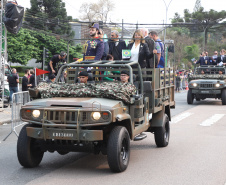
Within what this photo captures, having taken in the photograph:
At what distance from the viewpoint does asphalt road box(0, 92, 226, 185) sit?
6441mm

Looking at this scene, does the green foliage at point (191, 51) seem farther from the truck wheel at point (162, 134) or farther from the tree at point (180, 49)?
the truck wheel at point (162, 134)

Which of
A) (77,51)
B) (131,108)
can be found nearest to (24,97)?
(131,108)

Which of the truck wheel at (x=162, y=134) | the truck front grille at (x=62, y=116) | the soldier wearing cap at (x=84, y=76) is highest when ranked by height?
the soldier wearing cap at (x=84, y=76)

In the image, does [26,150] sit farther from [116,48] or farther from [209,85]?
[209,85]

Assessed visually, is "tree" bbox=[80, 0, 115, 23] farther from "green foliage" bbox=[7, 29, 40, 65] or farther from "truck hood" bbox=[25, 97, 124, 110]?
"truck hood" bbox=[25, 97, 124, 110]

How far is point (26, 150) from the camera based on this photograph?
6.88m

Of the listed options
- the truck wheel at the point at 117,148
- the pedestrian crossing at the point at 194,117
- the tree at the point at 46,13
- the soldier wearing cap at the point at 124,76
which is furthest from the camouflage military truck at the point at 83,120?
the tree at the point at 46,13

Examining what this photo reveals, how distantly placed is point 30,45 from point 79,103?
163 feet

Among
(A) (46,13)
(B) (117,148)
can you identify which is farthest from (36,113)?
(A) (46,13)

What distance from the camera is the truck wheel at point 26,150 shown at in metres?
6.89

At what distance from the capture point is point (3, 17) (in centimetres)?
1638

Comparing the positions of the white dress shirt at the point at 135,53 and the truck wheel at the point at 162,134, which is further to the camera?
the white dress shirt at the point at 135,53

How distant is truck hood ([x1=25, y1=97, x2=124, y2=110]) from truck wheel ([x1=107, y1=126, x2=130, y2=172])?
0.40 m

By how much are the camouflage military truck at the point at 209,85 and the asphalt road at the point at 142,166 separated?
10.3m
